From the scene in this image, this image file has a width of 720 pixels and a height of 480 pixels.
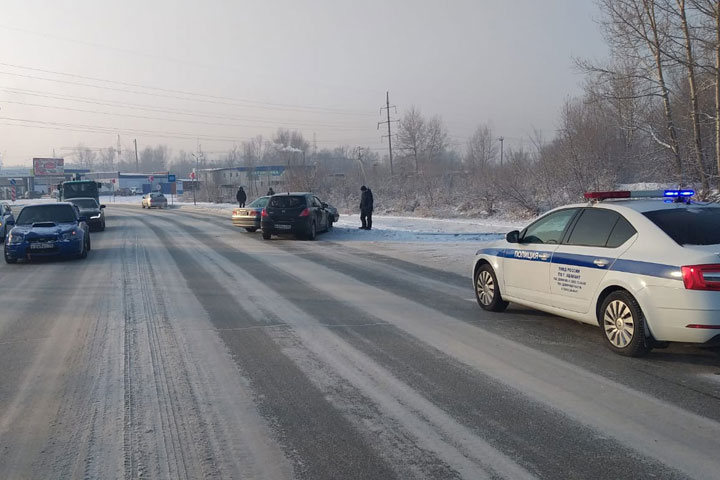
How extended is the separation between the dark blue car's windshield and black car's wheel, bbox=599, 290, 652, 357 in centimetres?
1431

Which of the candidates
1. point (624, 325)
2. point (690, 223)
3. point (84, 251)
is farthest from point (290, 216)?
point (690, 223)

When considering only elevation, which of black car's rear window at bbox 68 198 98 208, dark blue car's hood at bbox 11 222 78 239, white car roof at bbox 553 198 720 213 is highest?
black car's rear window at bbox 68 198 98 208

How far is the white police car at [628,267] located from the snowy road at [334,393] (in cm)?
39

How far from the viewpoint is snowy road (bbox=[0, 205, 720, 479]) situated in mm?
3822

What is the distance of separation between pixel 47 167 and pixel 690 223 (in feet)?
348

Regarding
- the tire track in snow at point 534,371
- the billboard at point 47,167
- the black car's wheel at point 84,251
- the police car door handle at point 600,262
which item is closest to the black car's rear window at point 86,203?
the black car's wheel at point 84,251

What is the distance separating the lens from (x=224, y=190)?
67062mm

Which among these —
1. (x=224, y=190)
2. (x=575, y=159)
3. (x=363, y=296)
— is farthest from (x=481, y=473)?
(x=224, y=190)

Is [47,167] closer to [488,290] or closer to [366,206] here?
[366,206]

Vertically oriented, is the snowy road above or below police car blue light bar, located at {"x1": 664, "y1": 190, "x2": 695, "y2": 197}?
below

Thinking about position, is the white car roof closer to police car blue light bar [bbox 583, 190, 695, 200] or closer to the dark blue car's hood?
police car blue light bar [bbox 583, 190, 695, 200]

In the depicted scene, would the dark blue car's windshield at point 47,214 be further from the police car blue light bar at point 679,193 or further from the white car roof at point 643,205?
the police car blue light bar at point 679,193

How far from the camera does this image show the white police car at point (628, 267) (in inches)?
213

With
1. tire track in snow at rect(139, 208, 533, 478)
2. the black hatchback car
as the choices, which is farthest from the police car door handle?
the black hatchback car
